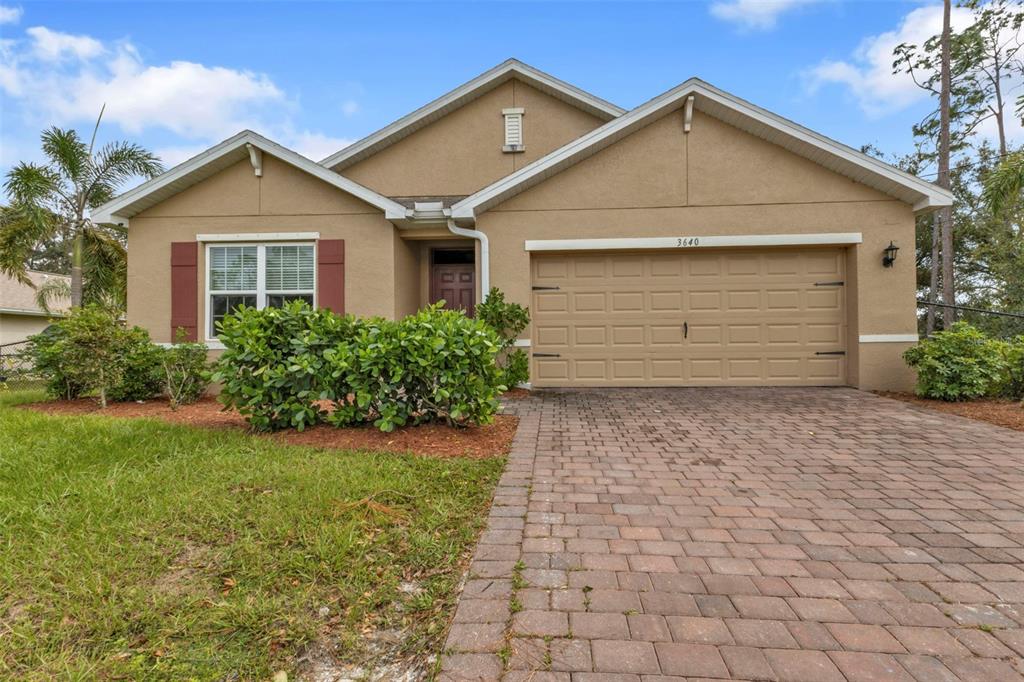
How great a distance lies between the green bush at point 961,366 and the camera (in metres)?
6.62

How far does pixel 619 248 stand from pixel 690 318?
5.60ft

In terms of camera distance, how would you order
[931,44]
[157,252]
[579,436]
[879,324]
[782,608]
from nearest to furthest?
[782,608], [579,436], [879,324], [157,252], [931,44]

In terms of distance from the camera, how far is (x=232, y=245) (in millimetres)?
8266

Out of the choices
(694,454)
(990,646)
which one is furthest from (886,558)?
(694,454)

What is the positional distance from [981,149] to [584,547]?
2433 centimetres

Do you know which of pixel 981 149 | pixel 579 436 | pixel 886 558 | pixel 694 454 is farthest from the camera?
pixel 981 149

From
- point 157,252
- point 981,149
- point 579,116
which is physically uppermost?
point 981,149

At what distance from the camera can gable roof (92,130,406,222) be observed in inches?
309

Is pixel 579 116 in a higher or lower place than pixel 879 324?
higher

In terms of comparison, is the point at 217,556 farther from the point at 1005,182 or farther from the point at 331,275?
the point at 1005,182

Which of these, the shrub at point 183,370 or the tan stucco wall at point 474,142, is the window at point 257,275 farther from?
the tan stucco wall at point 474,142

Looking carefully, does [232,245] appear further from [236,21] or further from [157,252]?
[236,21]

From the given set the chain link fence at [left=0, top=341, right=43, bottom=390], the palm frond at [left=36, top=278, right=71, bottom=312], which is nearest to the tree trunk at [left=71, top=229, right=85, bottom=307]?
the chain link fence at [left=0, top=341, right=43, bottom=390]

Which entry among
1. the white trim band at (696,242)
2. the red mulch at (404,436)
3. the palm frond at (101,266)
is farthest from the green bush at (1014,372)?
the palm frond at (101,266)
